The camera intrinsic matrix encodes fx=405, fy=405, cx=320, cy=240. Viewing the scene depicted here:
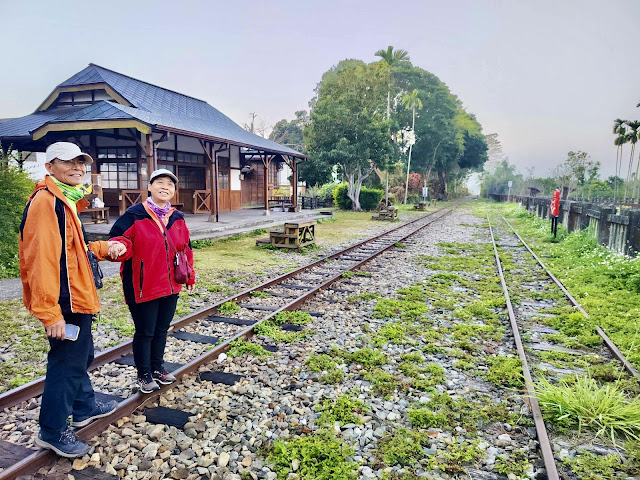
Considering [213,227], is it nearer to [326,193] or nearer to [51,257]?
[51,257]

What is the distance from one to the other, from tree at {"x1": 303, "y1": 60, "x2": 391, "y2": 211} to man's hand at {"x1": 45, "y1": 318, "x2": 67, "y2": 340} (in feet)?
72.2

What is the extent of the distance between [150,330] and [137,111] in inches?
449

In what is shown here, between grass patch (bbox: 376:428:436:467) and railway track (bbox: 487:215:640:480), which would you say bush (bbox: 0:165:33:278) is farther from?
railway track (bbox: 487:215:640:480)

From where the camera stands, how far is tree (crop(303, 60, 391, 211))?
23.9 m

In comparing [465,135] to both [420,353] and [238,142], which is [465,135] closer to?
[238,142]

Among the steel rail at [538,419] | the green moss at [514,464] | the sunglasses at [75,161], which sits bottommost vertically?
the green moss at [514,464]

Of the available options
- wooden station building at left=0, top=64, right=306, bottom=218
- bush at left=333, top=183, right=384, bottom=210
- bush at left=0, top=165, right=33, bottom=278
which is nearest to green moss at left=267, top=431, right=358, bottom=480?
bush at left=0, top=165, right=33, bottom=278

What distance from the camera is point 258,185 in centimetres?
2552

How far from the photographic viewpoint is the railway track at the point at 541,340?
281 cm

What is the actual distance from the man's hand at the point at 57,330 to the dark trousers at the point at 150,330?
0.70 meters

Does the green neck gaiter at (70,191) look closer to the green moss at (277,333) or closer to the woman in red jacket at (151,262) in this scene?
the woman in red jacket at (151,262)

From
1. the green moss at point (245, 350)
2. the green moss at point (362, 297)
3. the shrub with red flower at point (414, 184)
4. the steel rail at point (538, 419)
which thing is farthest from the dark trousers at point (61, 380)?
the shrub with red flower at point (414, 184)

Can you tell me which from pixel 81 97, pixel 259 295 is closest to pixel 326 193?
pixel 81 97

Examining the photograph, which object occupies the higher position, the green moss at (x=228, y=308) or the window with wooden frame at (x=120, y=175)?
the window with wooden frame at (x=120, y=175)
